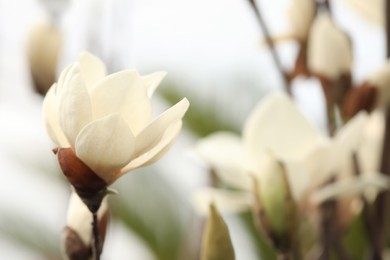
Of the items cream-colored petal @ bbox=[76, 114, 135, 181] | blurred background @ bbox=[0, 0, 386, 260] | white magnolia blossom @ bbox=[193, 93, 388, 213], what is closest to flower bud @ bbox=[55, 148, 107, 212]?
cream-colored petal @ bbox=[76, 114, 135, 181]

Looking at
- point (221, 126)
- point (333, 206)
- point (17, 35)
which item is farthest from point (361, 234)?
point (333, 206)

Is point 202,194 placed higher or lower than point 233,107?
higher

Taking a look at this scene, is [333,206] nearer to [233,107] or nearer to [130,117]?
[130,117]

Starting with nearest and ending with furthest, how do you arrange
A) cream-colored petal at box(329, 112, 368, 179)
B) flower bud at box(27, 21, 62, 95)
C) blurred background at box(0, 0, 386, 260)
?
cream-colored petal at box(329, 112, 368, 179) → flower bud at box(27, 21, 62, 95) → blurred background at box(0, 0, 386, 260)

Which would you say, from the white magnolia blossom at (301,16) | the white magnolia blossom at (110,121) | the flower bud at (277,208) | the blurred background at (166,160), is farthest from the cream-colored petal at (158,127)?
the blurred background at (166,160)

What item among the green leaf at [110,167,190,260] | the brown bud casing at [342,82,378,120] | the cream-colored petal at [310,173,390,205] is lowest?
the green leaf at [110,167,190,260]

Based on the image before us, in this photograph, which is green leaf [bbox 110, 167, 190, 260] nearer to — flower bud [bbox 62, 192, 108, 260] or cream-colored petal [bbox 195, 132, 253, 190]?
cream-colored petal [bbox 195, 132, 253, 190]

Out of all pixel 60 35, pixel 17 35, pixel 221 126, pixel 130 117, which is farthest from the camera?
pixel 221 126

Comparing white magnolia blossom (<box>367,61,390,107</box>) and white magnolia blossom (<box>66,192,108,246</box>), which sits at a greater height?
white magnolia blossom (<box>66,192,108,246</box>)
